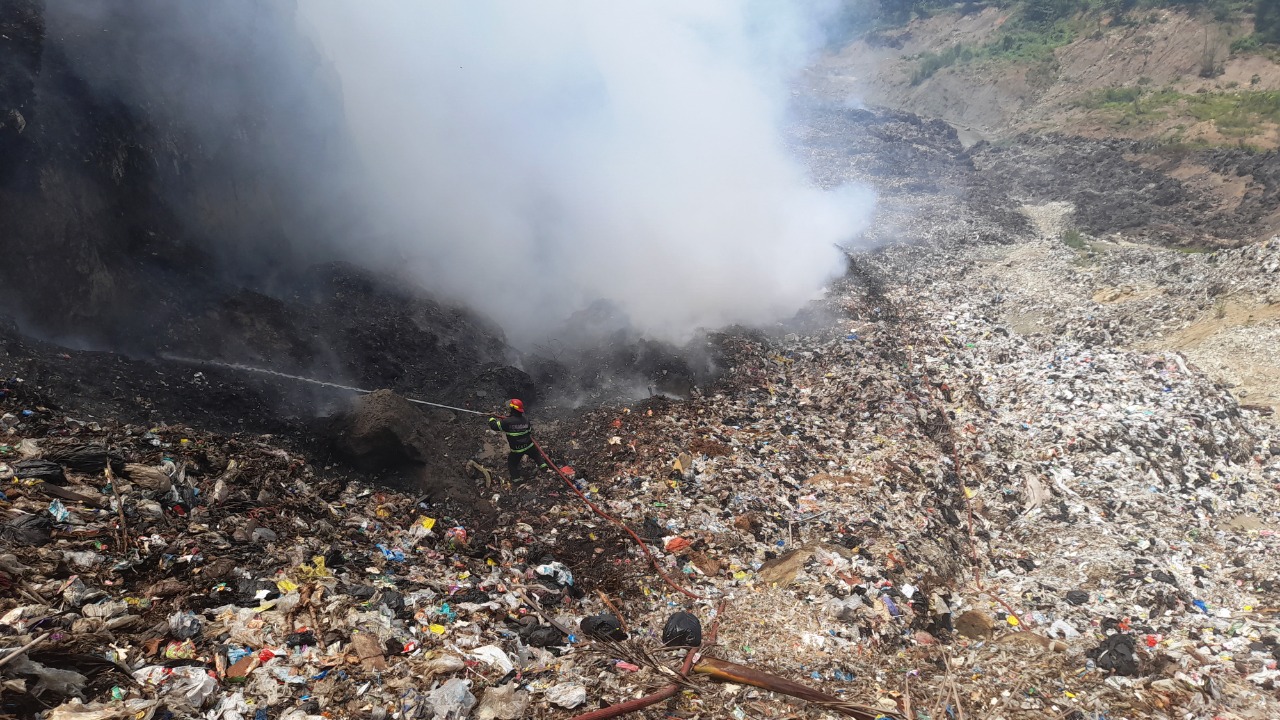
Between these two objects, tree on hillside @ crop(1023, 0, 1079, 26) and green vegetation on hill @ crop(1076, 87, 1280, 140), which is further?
tree on hillside @ crop(1023, 0, 1079, 26)

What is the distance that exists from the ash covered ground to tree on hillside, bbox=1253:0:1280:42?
27644 millimetres

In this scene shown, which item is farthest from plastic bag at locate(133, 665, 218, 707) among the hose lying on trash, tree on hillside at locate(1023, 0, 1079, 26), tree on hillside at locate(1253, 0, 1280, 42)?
tree on hillside at locate(1023, 0, 1079, 26)

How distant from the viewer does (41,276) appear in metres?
5.55

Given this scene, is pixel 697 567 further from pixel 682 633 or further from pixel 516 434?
pixel 516 434

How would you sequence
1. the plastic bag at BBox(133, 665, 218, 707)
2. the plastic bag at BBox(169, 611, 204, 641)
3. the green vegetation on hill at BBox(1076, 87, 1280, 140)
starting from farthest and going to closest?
the green vegetation on hill at BBox(1076, 87, 1280, 140) → the plastic bag at BBox(169, 611, 204, 641) → the plastic bag at BBox(133, 665, 218, 707)

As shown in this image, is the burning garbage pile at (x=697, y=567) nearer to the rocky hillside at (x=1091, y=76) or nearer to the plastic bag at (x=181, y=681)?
the plastic bag at (x=181, y=681)

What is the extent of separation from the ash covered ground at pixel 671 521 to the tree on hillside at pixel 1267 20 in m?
27.6

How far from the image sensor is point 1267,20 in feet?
90.5

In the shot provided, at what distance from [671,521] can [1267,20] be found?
40.2 metres

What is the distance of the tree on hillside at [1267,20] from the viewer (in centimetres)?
2702

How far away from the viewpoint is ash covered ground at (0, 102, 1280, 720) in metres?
3.39

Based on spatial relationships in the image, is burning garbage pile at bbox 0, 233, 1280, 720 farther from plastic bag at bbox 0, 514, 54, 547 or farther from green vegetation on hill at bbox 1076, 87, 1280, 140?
green vegetation on hill at bbox 1076, 87, 1280, 140

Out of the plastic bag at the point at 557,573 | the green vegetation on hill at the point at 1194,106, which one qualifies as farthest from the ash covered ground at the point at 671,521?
the green vegetation on hill at the point at 1194,106

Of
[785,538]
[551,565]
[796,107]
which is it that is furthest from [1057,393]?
[796,107]
